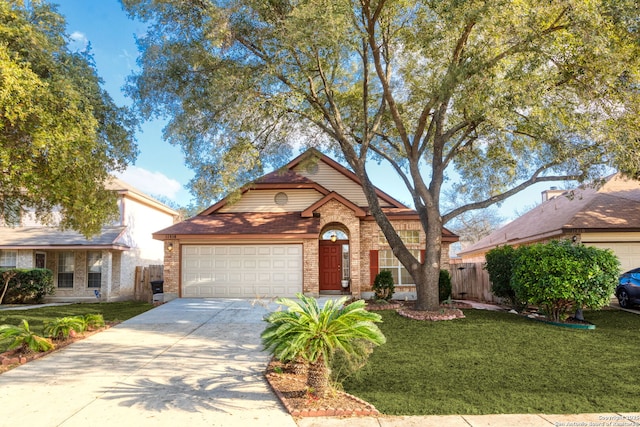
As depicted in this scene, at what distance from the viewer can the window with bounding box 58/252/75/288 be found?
774 inches

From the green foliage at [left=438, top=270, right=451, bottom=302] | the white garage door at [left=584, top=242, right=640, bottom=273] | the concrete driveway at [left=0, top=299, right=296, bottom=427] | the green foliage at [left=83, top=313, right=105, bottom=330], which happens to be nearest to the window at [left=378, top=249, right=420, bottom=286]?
the green foliage at [left=438, top=270, right=451, bottom=302]

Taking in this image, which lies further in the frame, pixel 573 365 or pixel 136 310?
pixel 136 310

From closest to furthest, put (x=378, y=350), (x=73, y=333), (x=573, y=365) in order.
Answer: (x=573, y=365), (x=378, y=350), (x=73, y=333)

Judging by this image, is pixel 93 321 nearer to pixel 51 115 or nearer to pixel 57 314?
pixel 57 314

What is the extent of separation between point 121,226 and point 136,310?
6162 mm

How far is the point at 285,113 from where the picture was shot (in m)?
14.4

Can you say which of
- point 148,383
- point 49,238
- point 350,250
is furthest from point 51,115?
point 49,238

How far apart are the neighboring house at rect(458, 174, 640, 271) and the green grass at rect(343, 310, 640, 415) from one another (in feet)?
16.6

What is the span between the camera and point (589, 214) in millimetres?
16016

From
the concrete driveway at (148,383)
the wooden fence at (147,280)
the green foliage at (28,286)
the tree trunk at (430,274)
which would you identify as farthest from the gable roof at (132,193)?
the tree trunk at (430,274)

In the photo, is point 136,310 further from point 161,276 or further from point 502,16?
point 502,16

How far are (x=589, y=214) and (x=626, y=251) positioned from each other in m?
1.72

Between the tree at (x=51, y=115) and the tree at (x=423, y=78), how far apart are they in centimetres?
257

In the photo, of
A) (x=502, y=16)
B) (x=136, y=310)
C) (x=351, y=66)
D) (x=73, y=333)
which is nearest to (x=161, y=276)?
(x=136, y=310)
